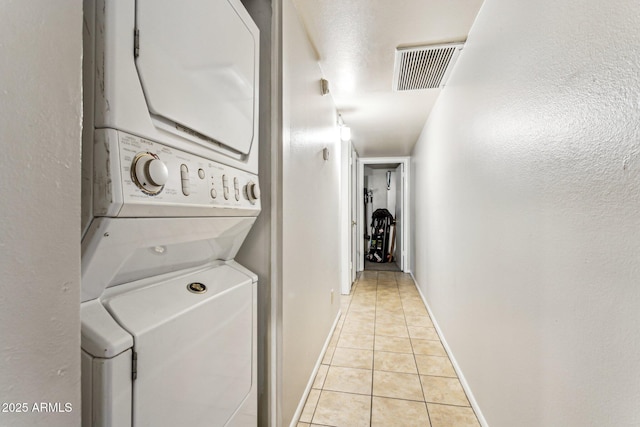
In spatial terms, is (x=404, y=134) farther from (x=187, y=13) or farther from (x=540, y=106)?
(x=187, y=13)

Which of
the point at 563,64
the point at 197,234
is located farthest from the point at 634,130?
the point at 197,234

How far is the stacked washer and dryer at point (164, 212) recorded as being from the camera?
0.55 metres

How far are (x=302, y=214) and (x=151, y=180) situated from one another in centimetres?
115

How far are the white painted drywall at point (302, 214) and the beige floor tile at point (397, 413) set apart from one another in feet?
1.44

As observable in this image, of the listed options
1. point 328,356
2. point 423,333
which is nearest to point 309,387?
point 328,356

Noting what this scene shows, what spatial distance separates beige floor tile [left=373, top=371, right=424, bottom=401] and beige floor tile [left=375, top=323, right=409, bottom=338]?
2.28 ft

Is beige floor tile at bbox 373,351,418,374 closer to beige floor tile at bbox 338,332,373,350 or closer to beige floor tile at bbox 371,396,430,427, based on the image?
beige floor tile at bbox 338,332,373,350

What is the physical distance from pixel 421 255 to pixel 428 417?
2594 mm

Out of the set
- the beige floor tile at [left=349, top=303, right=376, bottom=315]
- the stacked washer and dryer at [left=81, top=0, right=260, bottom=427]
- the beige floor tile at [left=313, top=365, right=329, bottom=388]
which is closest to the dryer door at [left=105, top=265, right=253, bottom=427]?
the stacked washer and dryer at [left=81, top=0, right=260, bottom=427]

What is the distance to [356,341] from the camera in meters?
2.69

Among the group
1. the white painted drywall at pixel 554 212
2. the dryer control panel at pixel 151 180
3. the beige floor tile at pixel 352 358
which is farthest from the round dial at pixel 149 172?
the beige floor tile at pixel 352 358

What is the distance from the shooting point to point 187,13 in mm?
749

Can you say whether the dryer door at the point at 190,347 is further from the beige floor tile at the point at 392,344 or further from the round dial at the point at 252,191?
the beige floor tile at the point at 392,344

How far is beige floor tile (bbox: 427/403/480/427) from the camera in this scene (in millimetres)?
1651
